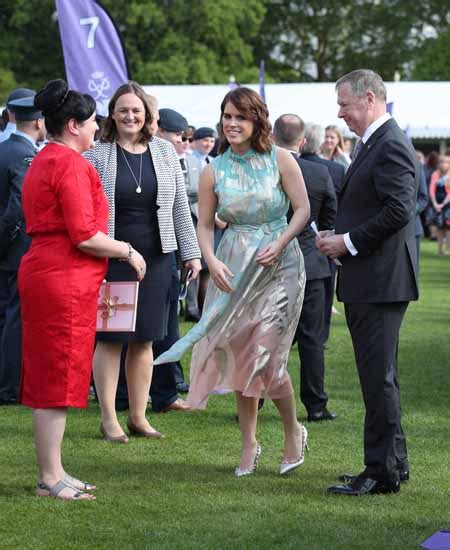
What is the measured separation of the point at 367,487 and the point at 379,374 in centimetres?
58

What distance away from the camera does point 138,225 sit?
7707 millimetres

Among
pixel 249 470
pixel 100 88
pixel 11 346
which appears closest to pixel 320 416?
pixel 249 470

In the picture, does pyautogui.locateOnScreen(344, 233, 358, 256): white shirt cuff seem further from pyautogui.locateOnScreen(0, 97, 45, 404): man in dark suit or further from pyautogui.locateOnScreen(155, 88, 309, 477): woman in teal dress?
pyautogui.locateOnScreen(0, 97, 45, 404): man in dark suit

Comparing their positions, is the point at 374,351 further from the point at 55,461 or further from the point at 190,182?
the point at 190,182

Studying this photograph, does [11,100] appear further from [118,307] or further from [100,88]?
[118,307]

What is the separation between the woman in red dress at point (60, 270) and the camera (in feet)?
19.8

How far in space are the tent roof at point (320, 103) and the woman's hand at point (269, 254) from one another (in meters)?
25.0

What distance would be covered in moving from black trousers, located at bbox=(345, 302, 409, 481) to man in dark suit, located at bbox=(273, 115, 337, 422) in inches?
90.7

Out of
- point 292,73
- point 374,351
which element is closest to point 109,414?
point 374,351

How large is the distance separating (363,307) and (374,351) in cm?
22

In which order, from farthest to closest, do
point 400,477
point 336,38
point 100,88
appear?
point 336,38, point 100,88, point 400,477

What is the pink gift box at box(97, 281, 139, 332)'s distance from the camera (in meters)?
7.23

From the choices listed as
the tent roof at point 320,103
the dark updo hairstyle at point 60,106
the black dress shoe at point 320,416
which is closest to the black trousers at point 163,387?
the black dress shoe at point 320,416

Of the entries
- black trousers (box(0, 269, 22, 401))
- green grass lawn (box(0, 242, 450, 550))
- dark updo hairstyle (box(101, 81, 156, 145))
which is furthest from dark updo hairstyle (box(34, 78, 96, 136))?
black trousers (box(0, 269, 22, 401))
